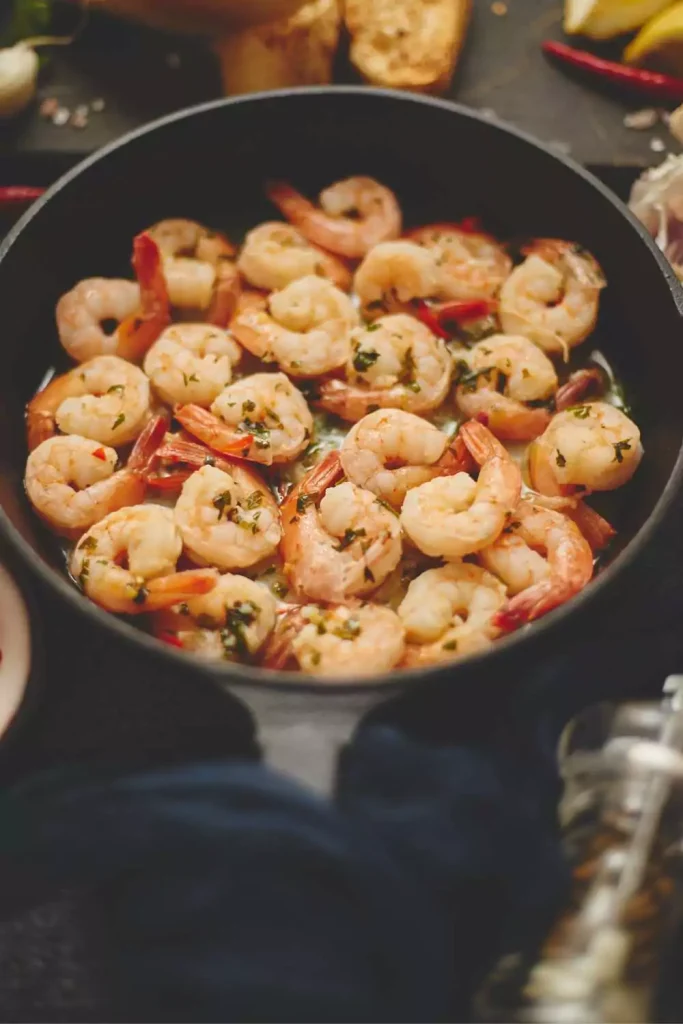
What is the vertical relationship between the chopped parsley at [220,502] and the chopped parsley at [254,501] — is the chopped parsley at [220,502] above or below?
above

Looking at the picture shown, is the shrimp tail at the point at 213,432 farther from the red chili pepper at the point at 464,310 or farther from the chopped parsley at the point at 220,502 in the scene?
the red chili pepper at the point at 464,310

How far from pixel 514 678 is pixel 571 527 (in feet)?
0.94

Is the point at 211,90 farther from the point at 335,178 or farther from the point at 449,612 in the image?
the point at 449,612

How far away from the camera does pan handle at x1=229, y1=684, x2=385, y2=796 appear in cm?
162

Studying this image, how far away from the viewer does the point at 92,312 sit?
6.96 feet

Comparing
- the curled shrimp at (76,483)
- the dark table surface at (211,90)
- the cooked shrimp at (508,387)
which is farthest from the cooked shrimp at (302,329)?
the dark table surface at (211,90)

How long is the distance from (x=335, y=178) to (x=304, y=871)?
1.48 metres

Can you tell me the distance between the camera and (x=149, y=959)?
170 centimetres

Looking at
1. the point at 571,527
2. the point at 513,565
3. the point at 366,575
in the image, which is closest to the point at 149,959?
the point at 366,575

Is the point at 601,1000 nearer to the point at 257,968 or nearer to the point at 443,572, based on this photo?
the point at 257,968

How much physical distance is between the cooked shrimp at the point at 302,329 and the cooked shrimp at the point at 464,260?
8.8 inches

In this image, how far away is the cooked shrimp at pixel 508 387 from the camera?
2.03m

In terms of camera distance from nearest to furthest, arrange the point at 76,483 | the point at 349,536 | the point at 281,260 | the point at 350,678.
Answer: the point at 350,678 → the point at 349,536 → the point at 76,483 → the point at 281,260

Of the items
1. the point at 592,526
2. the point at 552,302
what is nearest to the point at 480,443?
the point at 592,526
